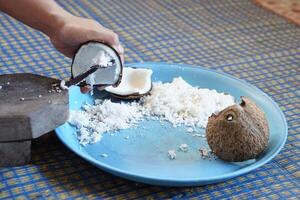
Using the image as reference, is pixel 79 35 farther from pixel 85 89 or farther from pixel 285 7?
pixel 285 7

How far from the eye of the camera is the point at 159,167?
70 cm

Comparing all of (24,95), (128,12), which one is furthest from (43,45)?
(24,95)

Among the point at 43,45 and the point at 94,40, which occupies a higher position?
the point at 94,40

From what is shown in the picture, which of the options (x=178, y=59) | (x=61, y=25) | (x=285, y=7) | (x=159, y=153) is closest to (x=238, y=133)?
(x=159, y=153)

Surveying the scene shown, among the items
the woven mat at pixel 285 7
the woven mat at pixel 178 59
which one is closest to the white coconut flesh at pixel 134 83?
the woven mat at pixel 178 59

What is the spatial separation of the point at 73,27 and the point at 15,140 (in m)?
0.21

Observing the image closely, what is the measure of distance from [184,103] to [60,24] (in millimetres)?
245

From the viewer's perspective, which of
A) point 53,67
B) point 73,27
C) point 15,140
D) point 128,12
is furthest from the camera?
point 128,12

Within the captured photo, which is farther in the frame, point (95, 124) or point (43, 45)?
point (43, 45)

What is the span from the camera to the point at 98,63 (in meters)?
→ 0.76

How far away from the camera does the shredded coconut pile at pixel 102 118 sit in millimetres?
761

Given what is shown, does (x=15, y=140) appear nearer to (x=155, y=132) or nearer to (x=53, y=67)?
(x=155, y=132)

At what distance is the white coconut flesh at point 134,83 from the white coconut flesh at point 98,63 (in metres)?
0.06

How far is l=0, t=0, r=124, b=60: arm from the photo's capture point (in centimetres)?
77
